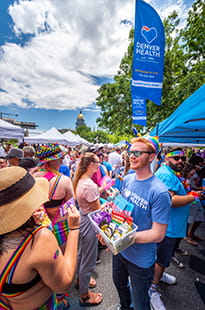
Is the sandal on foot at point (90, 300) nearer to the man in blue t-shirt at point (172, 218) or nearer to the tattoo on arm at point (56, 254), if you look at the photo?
the man in blue t-shirt at point (172, 218)

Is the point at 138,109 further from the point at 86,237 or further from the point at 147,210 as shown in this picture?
the point at 86,237

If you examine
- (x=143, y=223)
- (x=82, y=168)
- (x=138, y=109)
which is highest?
(x=138, y=109)

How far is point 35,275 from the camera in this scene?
0.85m

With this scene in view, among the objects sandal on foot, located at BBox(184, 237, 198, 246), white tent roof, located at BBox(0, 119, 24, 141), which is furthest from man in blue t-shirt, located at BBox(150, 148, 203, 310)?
white tent roof, located at BBox(0, 119, 24, 141)

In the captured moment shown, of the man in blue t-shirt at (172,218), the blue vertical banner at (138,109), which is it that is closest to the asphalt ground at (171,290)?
the man in blue t-shirt at (172,218)

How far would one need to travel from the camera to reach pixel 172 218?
2.18 m

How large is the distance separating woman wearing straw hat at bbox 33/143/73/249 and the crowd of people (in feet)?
0.04

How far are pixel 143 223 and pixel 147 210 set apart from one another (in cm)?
A: 17

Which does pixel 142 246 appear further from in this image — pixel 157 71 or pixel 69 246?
pixel 157 71

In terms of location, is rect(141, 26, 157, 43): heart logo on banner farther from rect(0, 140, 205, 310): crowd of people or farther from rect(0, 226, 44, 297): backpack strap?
rect(0, 226, 44, 297): backpack strap

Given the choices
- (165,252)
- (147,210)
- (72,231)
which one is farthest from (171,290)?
(72,231)

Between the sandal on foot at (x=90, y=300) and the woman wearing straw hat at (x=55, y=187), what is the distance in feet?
3.48

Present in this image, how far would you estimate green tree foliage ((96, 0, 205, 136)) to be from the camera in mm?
5906

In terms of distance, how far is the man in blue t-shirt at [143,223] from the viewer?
4.52ft
